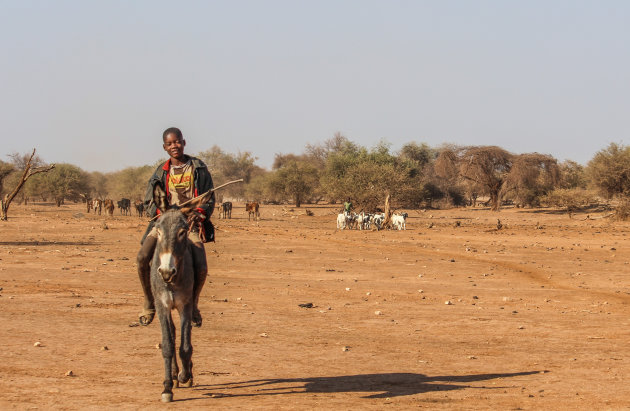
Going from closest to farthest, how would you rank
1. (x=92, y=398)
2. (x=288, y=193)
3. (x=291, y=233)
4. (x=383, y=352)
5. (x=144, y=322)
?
(x=92, y=398)
(x=144, y=322)
(x=383, y=352)
(x=291, y=233)
(x=288, y=193)

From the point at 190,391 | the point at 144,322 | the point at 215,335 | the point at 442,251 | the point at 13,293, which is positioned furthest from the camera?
the point at 442,251

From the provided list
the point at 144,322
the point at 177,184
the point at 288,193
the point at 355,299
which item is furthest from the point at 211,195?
the point at 288,193

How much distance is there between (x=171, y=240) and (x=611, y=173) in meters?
51.6

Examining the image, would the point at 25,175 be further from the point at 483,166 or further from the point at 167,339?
the point at 483,166

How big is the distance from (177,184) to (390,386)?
3.10 metres

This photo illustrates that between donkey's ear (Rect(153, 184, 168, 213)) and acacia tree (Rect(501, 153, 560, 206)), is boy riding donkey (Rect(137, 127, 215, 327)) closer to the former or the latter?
donkey's ear (Rect(153, 184, 168, 213))

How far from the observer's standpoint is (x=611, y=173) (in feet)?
179

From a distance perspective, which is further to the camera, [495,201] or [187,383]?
[495,201]

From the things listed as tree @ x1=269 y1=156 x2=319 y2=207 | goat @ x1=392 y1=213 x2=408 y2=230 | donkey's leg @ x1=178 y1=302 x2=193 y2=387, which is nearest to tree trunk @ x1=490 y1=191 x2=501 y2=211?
tree @ x1=269 y1=156 x2=319 y2=207

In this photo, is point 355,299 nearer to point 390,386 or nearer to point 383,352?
point 383,352

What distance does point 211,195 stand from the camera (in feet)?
27.6

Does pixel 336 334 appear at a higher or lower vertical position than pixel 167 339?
lower

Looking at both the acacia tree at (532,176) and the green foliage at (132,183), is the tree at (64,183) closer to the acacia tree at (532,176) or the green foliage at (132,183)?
the green foliage at (132,183)

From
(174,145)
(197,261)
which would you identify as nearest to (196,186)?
(174,145)
